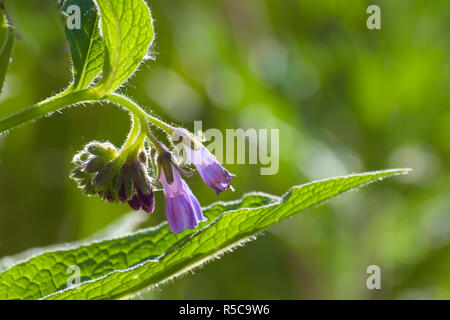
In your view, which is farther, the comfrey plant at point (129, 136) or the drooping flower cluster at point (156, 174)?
the drooping flower cluster at point (156, 174)

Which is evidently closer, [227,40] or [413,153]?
[413,153]

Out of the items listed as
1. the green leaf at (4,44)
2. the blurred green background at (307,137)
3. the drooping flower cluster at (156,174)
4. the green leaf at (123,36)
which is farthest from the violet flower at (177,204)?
the blurred green background at (307,137)

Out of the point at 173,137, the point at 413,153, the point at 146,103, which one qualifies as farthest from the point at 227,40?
the point at 173,137

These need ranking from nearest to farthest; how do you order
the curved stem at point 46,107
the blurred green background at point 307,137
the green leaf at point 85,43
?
the curved stem at point 46,107, the green leaf at point 85,43, the blurred green background at point 307,137

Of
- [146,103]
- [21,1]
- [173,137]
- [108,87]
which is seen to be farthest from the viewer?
[146,103]

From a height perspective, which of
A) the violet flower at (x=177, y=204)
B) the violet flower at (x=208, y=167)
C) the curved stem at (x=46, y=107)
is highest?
the curved stem at (x=46, y=107)

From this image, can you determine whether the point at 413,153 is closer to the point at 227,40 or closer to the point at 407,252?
the point at 407,252

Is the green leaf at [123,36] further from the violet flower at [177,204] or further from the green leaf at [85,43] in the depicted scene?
the violet flower at [177,204]

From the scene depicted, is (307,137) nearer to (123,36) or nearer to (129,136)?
(129,136)

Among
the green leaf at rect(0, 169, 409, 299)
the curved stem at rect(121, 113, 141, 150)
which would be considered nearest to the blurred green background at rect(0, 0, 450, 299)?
the green leaf at rect(0, 169, 409, 299)
